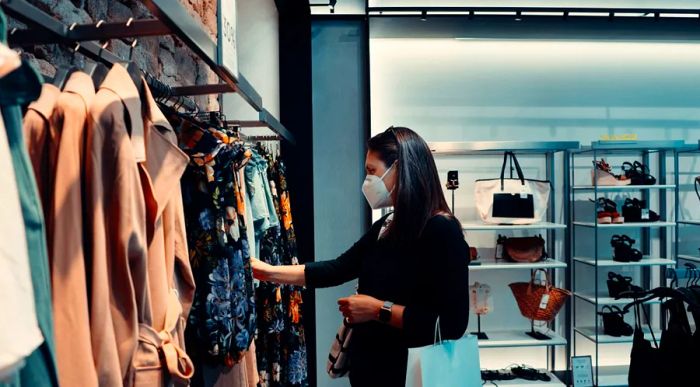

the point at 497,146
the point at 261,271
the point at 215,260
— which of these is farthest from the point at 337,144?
the point at 215,260

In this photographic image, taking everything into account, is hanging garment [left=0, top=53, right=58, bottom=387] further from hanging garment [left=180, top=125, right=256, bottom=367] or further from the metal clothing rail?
the metal clothing rail

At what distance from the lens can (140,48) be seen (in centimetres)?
170

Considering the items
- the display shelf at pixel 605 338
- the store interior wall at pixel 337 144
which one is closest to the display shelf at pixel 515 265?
the display shelf at pixel 605 338

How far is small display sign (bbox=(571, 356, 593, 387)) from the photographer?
12.3 feet

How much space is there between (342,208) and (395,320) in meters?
2.56

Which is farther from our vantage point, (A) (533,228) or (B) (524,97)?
(B) (524,97)

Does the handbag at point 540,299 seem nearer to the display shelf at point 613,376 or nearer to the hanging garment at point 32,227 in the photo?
the display shelf at point 613,376

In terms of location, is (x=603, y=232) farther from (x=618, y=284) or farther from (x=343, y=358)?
(x=343, y=358)

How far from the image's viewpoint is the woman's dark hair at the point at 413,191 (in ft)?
5.90

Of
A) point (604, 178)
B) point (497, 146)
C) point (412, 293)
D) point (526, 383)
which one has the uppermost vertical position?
point (497, 146)

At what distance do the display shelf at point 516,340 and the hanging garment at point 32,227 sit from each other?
363 cm

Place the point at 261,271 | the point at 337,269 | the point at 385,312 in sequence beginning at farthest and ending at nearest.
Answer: the point at 337,269 < the point at 261,271 < the point at 385,312

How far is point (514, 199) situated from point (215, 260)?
2.98 metres

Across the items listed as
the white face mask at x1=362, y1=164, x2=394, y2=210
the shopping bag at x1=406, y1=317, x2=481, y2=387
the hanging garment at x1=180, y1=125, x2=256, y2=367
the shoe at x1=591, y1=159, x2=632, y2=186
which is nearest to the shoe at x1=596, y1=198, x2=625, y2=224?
the shoe at x1=591, y1=159, x2=632, y2=186
